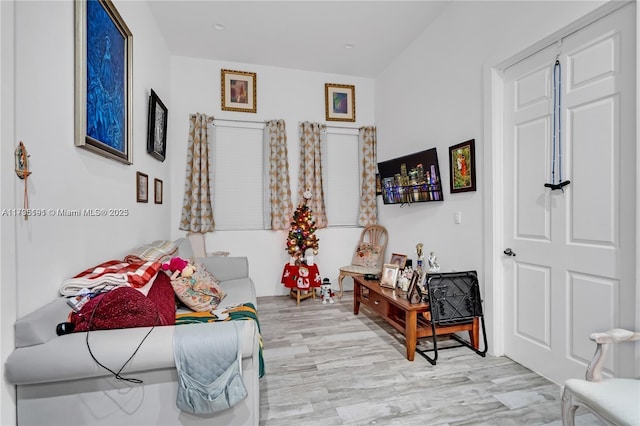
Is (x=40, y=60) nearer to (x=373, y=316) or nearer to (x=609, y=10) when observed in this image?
(x=609, y=10)

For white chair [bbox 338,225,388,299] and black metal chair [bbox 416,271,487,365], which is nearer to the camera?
black metal chair [bbox 416,271,487,365]

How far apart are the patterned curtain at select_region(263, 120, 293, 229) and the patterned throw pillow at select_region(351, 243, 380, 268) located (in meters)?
1.12

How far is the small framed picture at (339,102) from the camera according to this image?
14.8 ft

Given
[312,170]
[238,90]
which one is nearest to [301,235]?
[312,170]

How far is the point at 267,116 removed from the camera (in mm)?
4281

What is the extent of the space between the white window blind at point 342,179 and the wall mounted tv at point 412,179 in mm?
621

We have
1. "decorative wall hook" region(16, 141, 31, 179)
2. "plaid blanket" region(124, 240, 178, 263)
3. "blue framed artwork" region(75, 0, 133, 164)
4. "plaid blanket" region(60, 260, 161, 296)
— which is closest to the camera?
"decorative wall hook" region(16, 141, 31, 179)

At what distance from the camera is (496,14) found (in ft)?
8.02

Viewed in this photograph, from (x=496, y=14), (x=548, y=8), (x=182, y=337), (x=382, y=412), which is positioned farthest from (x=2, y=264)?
(x=496, y=14)

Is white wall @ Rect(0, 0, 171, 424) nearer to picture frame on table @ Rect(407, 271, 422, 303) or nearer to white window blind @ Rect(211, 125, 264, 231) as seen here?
white window blind @ Rect(211, 125, 264, 231)

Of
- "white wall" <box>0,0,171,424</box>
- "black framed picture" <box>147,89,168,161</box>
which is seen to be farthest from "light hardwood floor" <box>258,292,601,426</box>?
"black framed picture" <box>147,89,168,161</box>

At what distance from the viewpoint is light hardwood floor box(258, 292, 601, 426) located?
69.4 inches

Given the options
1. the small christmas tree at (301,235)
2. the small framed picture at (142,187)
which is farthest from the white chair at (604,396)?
the small framed picture at (142,187)

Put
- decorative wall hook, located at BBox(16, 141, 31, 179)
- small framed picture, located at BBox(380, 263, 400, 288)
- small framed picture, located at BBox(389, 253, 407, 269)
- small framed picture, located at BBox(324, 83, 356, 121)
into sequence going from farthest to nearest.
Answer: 1. small framed picture, located at BBox(324, 83, 356, 121)
2. small framed picture, located at BBox(389, 253, 407, 269)
3. small framed picture, located at BBox(380, 263, 400, 288)
4. decorative wall hook, located at BBox(16, 141, 31, 179)
